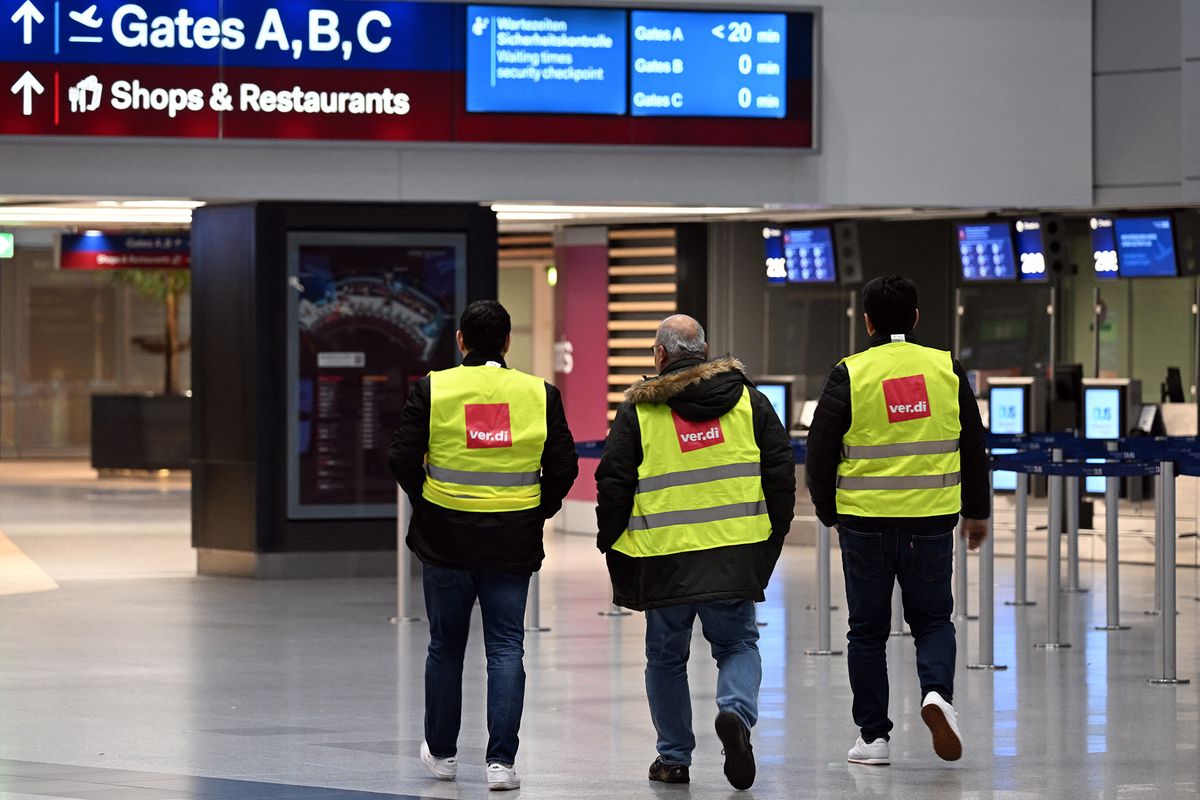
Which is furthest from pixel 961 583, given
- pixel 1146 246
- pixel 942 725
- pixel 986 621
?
pixel 1146 246

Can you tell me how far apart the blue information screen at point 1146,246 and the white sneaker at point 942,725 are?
32.7ft

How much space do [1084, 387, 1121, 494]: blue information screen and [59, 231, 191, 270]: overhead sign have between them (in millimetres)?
12048

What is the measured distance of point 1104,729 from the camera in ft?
28.2

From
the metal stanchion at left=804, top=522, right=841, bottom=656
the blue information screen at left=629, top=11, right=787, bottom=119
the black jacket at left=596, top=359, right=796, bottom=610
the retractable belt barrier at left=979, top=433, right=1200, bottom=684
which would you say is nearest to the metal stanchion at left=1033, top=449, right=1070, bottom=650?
Answer: the retractable belt barrier at left=979, top=433, right=1200, bottom=684

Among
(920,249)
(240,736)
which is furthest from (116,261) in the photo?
(240,736)

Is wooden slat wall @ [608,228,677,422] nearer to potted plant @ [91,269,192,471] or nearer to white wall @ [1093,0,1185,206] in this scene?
white wall @ [1093,0,1185,206]

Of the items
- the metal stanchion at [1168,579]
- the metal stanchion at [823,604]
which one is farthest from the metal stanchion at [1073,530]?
the metal stanchion at [1168,579]

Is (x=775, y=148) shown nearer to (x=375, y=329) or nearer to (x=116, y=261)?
(x=375, y=329)

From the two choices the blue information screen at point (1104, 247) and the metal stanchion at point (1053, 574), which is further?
the blue information screen at point (1104, 247)

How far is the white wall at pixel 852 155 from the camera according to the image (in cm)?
1417

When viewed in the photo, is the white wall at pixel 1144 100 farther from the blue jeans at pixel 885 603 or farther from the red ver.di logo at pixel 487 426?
the red ver.di logo at pixel 487 426

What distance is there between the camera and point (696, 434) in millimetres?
7188

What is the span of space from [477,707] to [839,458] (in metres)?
2.29

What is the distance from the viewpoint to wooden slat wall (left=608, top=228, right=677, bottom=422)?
1853 cm
